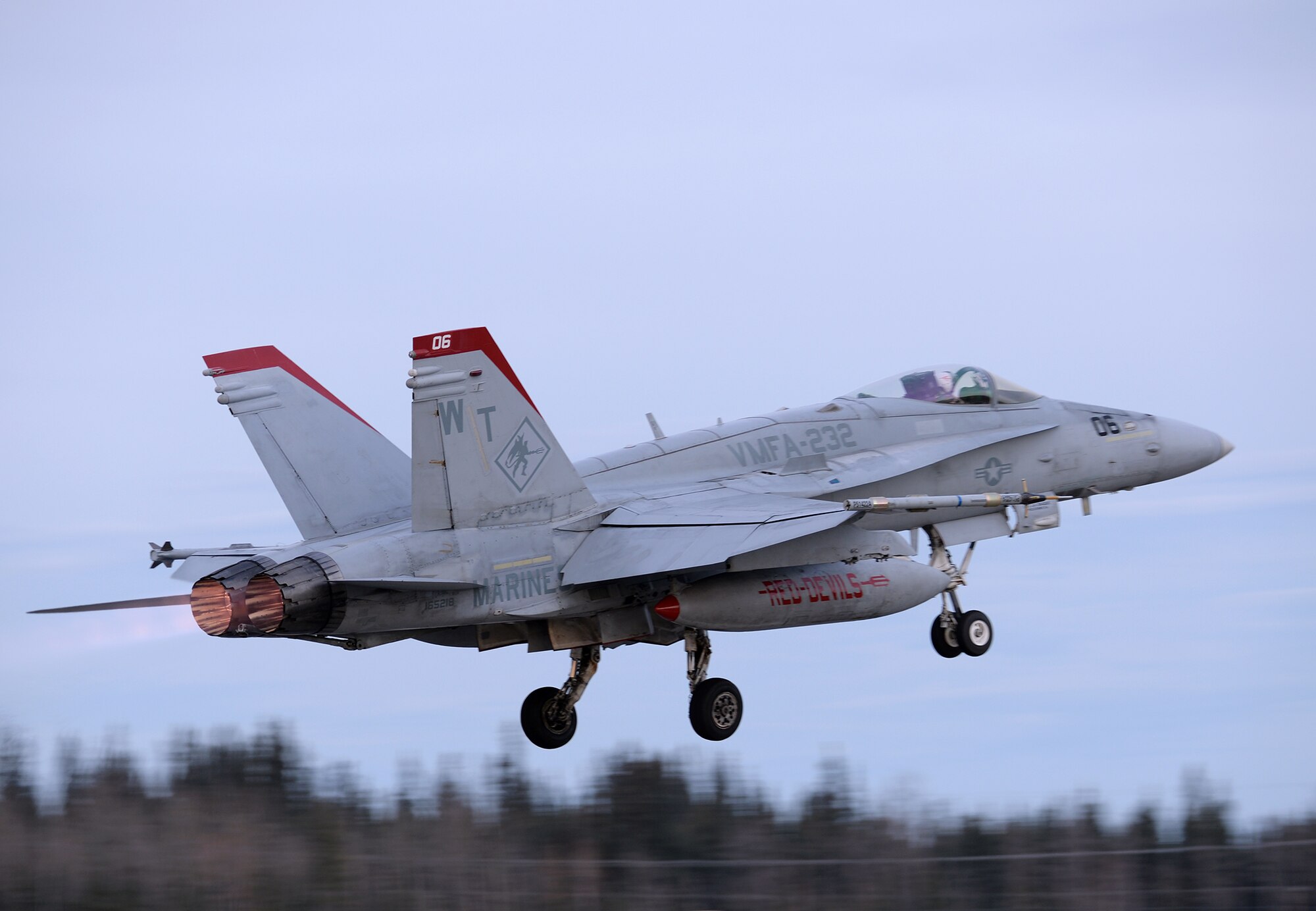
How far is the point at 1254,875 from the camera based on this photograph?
46.4ft

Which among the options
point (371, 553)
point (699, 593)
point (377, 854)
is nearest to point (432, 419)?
point (371, 553)

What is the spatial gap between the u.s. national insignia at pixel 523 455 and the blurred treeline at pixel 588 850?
11.2 feet

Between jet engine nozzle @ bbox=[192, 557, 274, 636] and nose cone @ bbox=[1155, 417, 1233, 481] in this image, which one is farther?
nose cone @ bbox=[1155, 417, 1233, 481]

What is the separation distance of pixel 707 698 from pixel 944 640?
10.0ft

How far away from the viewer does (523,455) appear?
1423 cm

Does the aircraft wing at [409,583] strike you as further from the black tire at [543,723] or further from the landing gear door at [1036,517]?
the landing gear door at [1036,517]

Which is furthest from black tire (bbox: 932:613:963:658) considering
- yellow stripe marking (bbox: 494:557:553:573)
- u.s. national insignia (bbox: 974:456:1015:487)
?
yellow stripe marking (bbox: 494:557:553:573)

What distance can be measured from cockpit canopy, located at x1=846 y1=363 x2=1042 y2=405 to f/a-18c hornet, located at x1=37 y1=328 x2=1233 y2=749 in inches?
1.1

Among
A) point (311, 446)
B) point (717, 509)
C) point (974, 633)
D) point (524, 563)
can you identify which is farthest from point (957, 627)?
point (311, 446)

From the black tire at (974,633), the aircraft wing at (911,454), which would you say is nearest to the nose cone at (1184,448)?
the aircraft wing at (911,454)

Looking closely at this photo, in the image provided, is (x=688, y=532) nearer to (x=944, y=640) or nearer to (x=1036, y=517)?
(x=944, y=640)

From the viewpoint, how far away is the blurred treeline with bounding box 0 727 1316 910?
45.1ft

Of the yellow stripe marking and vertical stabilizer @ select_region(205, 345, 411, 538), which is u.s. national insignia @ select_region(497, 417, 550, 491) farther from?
vertical stabilizer @ select_region(205, 345, 411, 538)

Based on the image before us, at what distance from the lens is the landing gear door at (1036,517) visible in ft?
57.6
